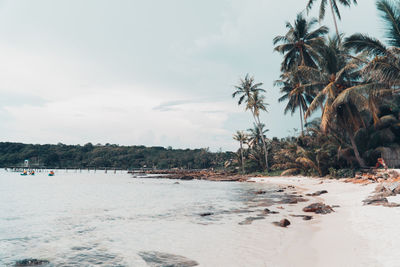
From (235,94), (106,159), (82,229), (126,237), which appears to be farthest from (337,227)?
(106,159)

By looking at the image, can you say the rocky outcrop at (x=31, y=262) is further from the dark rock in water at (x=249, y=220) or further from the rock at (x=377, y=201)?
the rock at (x=377, y=201)

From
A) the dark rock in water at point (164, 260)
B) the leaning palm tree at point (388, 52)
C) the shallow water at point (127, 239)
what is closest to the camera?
the dark rock in water at point (164, 260)

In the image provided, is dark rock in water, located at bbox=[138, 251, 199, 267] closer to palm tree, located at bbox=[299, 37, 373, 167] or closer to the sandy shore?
the sandy shore

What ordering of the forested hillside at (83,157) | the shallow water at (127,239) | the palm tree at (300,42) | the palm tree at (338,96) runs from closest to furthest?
the shallow water at (127,239) < the palm tree at (338,96) < the palm tree at (300,42) < the forested hillside at (83,157)

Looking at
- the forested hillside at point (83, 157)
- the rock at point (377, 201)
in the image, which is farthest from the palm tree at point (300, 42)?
the forested hillside at point (83, 157)

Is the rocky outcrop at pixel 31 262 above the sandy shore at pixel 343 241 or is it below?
below

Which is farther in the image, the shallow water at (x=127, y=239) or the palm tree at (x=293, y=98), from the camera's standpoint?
the palm tree at (x=293, y=98)

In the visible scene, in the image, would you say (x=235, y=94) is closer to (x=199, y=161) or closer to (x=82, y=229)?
(x=82, y=229)

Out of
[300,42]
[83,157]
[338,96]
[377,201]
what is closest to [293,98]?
[300,42]

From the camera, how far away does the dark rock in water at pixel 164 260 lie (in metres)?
5.03

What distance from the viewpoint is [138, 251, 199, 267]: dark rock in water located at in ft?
16.5

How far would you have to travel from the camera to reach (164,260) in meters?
5.35

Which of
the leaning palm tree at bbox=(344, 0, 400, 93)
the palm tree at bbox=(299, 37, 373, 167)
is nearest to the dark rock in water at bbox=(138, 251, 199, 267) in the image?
the leaning palm tree at bbox=(344, 0, 400, 93)

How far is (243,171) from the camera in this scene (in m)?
49.2
